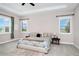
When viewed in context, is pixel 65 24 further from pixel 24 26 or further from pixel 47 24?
pixel 24 26

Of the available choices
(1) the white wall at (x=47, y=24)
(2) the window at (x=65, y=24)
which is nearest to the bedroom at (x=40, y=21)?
(1) the white wall at (x=47, y=24)

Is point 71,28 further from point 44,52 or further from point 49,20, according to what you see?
point 44,52

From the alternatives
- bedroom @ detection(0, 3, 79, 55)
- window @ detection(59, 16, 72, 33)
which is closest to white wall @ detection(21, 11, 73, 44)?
bedroom @ detection(0, 3, 79, 55)

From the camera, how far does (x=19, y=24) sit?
4.01 m

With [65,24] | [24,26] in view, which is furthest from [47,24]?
[24,26]

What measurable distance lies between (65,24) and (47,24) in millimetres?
1032

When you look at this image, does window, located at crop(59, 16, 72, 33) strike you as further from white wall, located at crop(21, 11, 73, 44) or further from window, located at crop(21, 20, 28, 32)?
window, located at crop(21, 20, 28, 32)

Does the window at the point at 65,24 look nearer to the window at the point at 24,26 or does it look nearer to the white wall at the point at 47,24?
the white wall at the point at 47,24

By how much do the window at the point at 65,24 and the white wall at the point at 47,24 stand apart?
0.78ft

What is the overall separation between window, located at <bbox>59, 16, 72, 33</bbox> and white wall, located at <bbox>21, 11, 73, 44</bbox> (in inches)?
9.3

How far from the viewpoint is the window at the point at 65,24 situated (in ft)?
14.0

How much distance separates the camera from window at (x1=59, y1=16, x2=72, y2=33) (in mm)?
4264

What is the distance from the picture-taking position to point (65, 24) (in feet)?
14.1

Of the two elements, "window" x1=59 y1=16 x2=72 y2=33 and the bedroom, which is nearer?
the bedroom
